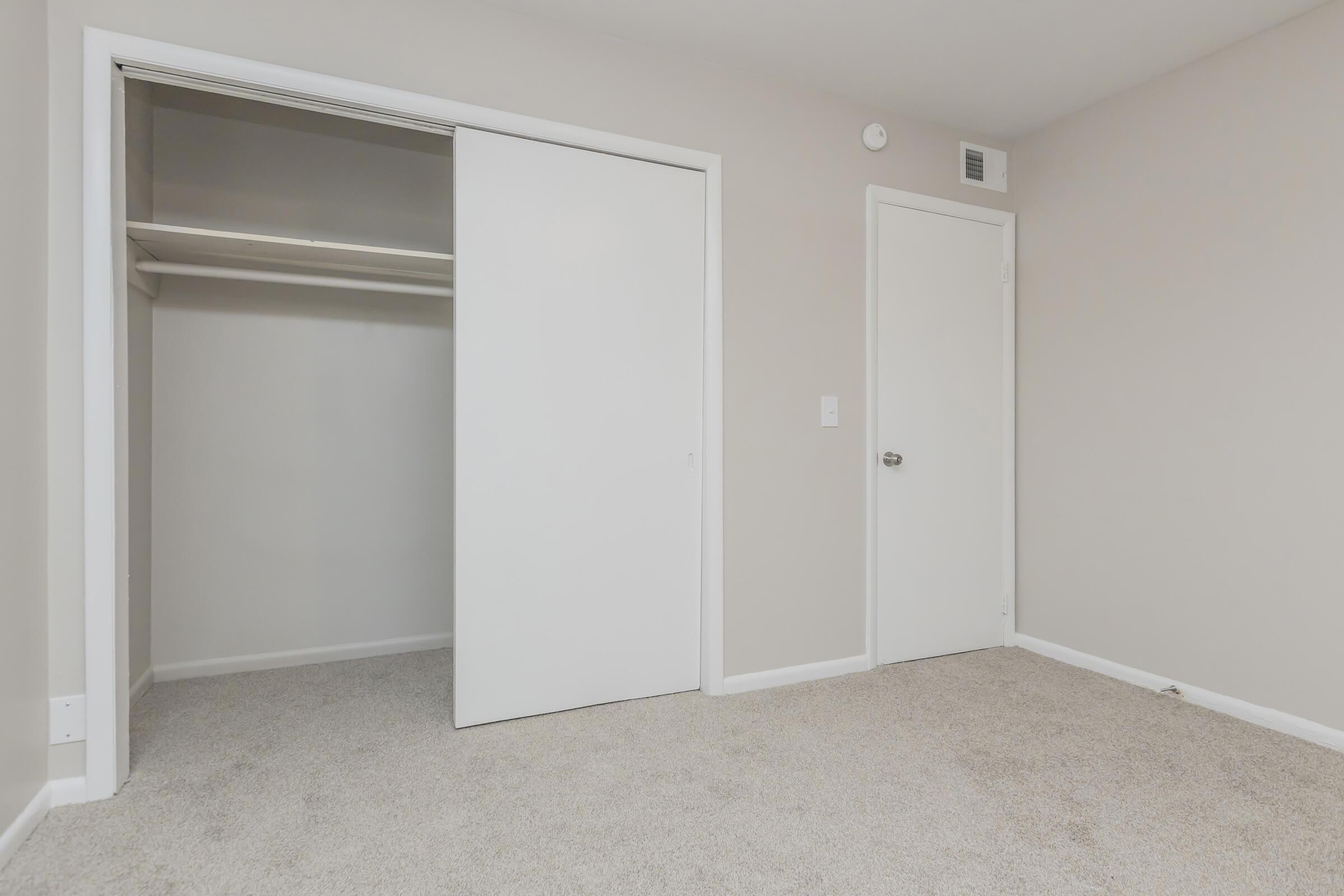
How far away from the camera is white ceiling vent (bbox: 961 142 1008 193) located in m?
3.14

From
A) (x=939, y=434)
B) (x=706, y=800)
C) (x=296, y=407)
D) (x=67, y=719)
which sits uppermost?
(x=296, y=407)

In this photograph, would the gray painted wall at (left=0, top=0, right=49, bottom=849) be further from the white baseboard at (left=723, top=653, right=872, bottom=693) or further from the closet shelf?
the white baseboard at (left=723, top=653, right=872, bottom=693)

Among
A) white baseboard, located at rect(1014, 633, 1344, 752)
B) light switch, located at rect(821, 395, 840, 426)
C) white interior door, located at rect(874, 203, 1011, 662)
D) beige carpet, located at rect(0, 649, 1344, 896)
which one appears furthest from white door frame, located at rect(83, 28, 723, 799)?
white baseboard, located at rect(1014, 633, 1344, 752)

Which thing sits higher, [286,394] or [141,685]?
[286,394]

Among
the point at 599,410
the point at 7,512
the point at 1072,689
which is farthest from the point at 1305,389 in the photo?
the point at 7,512

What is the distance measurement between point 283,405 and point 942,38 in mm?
3032

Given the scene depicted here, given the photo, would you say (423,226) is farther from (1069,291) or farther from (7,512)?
(1069,291)

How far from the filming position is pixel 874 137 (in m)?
2.86

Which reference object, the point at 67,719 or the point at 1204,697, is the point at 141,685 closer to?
the point at 67,719

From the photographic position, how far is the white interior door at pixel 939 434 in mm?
2947

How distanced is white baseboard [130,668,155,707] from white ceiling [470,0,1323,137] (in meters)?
2.80

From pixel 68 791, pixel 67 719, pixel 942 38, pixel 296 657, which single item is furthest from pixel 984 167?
pixel 68 791

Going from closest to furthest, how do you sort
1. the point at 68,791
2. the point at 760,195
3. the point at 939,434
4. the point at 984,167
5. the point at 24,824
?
→ the point at 24,824 → the point at 68,791 → the point at 760,195 → the point at 939,434 → the point at 984,167

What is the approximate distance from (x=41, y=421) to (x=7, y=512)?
29 centimetres
